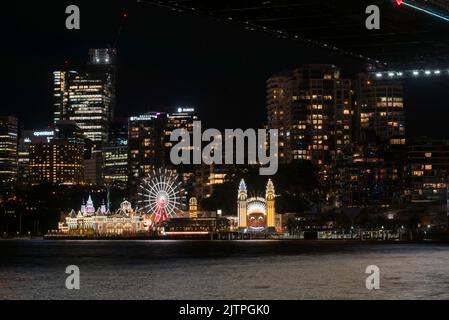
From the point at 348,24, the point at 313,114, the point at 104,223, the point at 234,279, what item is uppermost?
the point at 313,114

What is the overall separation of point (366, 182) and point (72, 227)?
141 feet

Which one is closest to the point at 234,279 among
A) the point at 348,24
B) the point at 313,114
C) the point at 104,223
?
the point at 348,24

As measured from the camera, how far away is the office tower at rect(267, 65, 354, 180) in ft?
534

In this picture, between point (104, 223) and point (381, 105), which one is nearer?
point (104, 223)

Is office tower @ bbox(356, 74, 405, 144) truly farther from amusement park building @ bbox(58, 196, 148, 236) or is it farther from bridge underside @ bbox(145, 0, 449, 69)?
bridge underside @ bbox(145, 0, 449, 69)

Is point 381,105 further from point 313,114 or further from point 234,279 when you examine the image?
point 234,279

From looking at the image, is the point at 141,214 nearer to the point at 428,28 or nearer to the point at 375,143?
the point at 375,143

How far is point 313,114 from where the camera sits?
16700cm

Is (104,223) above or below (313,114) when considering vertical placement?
below

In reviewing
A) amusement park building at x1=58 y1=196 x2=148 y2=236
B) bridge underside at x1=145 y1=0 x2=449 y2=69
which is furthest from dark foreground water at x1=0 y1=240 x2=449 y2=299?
amusement park building at x1=58 y1=196 x2=148 y2=236

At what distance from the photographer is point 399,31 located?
39.7 m

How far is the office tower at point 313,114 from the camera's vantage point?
163 m

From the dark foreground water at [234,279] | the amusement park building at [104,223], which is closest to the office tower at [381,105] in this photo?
the amusement park building at [104,223]

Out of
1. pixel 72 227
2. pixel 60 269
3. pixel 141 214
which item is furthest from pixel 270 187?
pixel 60 269
